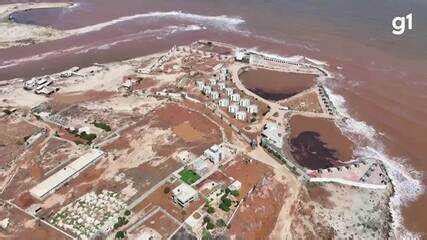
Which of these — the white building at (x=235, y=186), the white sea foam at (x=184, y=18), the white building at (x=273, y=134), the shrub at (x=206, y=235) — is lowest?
the shrub at (x=206, y=235)

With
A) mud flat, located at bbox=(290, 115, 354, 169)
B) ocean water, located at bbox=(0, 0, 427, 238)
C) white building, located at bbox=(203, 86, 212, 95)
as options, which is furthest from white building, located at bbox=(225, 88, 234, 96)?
ocean water, located at bbox=(0, 0, 427, 238)

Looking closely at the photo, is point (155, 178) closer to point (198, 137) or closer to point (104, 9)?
point (198, 137)

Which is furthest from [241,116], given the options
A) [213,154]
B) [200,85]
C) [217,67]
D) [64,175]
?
[64,175]

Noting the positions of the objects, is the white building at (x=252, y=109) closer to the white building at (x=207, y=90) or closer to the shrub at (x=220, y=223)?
the white building at (x=207, y=90)

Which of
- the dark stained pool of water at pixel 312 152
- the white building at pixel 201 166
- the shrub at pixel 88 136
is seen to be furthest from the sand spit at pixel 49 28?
the white building at pixel 201 166

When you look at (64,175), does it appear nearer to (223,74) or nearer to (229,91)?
(229,91)

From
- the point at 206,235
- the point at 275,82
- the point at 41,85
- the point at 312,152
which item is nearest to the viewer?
the point at 206,235
